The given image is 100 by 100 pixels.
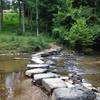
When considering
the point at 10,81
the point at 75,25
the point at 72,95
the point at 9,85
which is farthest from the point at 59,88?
the point at 75,25

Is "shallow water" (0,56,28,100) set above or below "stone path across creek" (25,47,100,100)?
below

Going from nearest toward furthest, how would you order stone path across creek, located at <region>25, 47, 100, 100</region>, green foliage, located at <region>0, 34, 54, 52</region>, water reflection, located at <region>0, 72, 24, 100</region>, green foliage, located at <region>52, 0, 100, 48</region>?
stone path across creek, located at <region>25, 47, 100, 100</region> < water reflection, located at <region>0, 72, 24, 100</region> < green foliage, located at <region>0, 34, 54, 52</region> < green foliage, located at <region>52, 0, 100, 48</region>

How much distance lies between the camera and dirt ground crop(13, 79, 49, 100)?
9.80 metres

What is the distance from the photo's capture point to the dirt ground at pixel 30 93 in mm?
9797

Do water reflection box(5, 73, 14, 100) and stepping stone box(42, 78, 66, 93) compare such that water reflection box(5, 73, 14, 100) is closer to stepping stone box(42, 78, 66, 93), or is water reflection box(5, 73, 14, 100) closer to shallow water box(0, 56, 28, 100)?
shallow water box(0, 56, 28, 100)

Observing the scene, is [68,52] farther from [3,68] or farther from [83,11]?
[3,68]

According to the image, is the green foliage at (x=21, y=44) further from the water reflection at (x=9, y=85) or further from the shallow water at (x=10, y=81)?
the water reflection at (x=9, y=85)

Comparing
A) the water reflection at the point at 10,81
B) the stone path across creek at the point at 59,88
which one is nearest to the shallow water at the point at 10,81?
the water reflection at the point at 10,81

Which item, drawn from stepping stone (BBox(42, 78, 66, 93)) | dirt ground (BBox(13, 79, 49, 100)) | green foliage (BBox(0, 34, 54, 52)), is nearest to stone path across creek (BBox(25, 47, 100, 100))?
stepping stone (BBox(42, 78, 66, 93))

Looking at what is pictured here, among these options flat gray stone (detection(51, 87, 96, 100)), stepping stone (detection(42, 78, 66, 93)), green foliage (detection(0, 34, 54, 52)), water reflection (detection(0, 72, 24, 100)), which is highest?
flat gray stone (detection(51, 87, 96, 100))

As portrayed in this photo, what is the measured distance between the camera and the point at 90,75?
15.8 m

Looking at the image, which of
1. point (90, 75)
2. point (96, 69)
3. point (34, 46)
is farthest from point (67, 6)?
point (90, 75)

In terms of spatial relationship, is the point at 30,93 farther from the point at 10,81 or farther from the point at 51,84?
the point at 10,81

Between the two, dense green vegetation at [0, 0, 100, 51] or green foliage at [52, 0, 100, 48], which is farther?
dense green vegetation at [0, 0, 100, 51]
